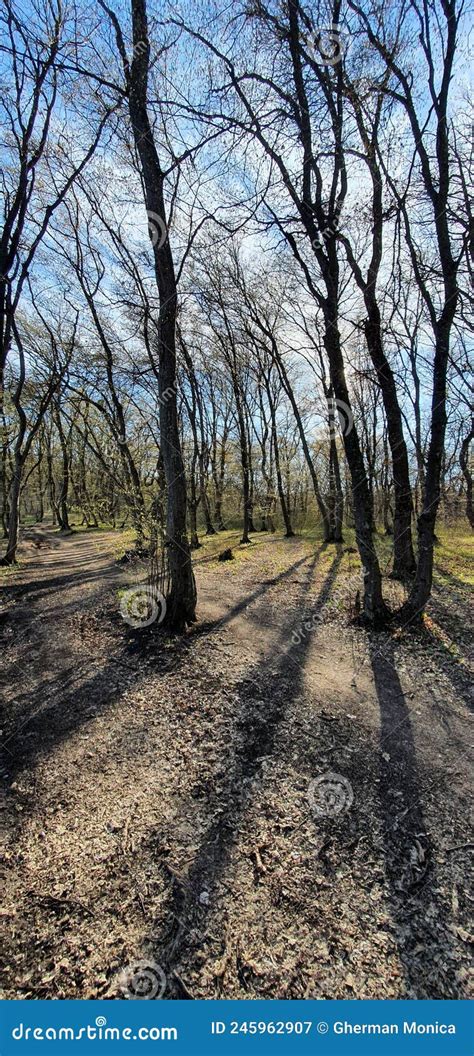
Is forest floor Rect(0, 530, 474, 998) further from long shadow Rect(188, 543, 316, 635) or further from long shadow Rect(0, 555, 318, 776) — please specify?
→ long shadow Rect(188, 543, 316, 635)

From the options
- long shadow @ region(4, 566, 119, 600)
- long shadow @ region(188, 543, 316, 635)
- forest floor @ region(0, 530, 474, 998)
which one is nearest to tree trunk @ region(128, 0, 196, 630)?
long shadow @ region(188, 543, 316, 635)

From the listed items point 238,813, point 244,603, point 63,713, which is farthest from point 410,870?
point 244,603

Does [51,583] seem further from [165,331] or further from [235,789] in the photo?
[235,789]

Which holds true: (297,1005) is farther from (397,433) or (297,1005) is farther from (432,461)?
(397,433)

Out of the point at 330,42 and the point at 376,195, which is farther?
the point at 376,195

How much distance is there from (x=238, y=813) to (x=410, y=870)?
46.9 inches

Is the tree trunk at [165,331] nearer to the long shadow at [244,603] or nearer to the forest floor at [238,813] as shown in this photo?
the long shadow at [244,603]

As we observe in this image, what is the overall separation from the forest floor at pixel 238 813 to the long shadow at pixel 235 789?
0.04 ft

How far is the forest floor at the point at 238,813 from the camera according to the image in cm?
203

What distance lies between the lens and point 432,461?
18.3 ft

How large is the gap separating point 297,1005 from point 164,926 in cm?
77

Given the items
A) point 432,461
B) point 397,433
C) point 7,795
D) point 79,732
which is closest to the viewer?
point 7,795

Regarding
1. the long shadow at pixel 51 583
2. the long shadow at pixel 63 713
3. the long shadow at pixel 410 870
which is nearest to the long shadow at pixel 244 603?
the long shadow at pixel 63 713

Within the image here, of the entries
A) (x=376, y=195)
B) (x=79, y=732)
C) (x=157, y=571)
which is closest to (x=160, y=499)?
(x=157, y=571)
